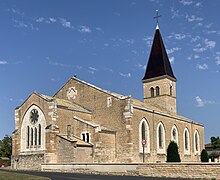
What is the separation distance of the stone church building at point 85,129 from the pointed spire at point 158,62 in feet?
41.4

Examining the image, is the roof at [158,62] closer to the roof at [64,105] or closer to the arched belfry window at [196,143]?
the arched belfry window at [196,143]

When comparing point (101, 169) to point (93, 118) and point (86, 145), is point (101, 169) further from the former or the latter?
point (93, 118)

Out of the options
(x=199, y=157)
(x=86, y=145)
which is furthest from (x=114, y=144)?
(x=199, y=157)

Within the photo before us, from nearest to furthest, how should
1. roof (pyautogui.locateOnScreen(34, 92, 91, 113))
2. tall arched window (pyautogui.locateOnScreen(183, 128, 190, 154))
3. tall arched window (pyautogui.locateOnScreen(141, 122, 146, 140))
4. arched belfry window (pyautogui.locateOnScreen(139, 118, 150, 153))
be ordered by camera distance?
roof (pyautogui.locateOnScreen(34, 92, 91, 113)), arched belfry window (pyautogui.locateOnScreen(139, 118, 150, 153)), tall arched window (pyautogui.locateOnScreen(141, 122, 146, 140)), tall arched window (pyautogui.locateOnScreen(183, 128, 190, 154))

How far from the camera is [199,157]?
56688 mm

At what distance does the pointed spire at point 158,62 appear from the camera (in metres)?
57.5

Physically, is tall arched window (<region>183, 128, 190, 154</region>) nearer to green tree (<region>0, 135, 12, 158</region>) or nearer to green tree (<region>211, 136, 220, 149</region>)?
green tree (<region>211, 136, 220, 149</region>)

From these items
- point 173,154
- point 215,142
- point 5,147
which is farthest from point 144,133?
point 215,142

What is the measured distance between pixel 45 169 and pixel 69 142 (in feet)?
11.6

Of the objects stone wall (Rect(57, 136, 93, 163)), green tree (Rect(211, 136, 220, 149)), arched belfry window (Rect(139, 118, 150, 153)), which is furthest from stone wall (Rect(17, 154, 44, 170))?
green tree (Rect(211, 136, 220, 149))

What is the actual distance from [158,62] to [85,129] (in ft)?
89.0

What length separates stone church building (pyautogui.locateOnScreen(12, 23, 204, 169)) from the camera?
112ft

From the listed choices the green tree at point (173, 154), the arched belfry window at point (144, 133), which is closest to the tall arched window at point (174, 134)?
the arched belfry window at point (144, 133)

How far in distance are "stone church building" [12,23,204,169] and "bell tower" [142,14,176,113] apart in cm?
950
